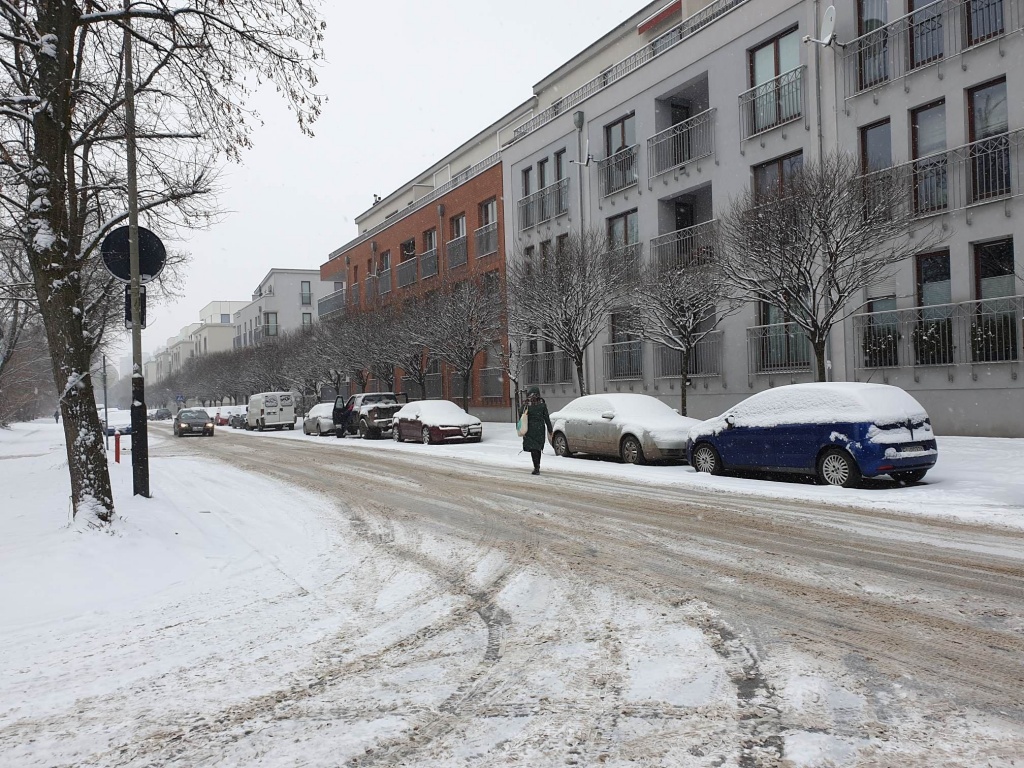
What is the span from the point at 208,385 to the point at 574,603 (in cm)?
8029

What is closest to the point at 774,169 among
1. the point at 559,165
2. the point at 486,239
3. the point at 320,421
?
the point at 559,165

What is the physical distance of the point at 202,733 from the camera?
338cm

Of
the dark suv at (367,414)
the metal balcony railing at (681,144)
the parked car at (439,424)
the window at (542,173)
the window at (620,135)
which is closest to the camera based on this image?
the metal balcony railing at (681,144)

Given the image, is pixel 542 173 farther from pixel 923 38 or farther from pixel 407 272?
pixel 923 38

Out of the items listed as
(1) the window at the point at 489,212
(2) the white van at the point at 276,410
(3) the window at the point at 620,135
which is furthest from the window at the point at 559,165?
(2) the white van at the point at 276,410

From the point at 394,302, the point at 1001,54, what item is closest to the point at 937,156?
the point at 1001,54

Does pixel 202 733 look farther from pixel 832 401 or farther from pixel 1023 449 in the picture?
pixel 1023 449

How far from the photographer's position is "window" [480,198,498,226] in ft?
112

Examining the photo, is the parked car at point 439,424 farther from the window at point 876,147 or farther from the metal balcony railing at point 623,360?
the window at point 876,147

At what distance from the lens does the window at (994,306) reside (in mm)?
15086

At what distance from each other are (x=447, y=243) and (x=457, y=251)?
3.73 ft

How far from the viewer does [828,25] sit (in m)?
18.3

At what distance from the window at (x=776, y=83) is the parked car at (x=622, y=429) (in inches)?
348

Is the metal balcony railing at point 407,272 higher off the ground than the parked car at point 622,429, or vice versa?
the metal balcony railing at point 407,272
